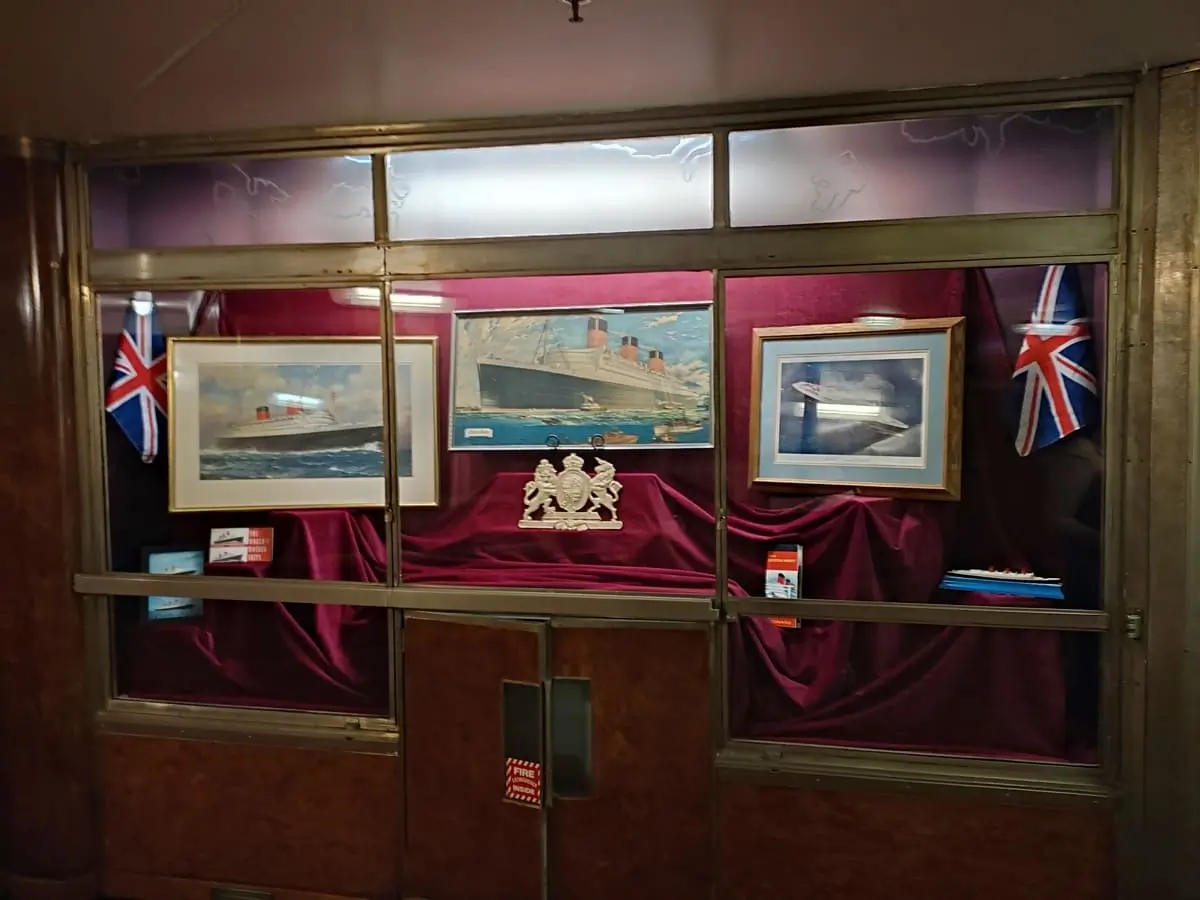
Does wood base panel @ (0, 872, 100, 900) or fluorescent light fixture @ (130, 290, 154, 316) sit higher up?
fluorescent light fixture @ (130, 290, 154, 316)

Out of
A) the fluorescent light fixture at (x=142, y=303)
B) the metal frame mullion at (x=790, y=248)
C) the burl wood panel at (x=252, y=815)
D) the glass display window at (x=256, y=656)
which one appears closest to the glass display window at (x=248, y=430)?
the fluorescent light fixture at (x=142, y=303)

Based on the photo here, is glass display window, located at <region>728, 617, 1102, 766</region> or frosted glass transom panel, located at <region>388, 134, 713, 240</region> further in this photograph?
frosted glass transom panel, located at <region>388, 134, 713, 240</region>

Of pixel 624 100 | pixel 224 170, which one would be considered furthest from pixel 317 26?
pixel 224 170

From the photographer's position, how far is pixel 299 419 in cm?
300

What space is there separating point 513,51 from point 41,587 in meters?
2.38

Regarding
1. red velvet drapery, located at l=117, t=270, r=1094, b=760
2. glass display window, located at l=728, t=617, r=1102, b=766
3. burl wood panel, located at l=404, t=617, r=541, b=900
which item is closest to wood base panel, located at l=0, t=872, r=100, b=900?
red velvet drapery, located at l=117, t=270, r=1094, b=760

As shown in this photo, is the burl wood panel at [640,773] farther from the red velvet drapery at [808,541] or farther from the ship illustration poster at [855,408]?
the ship illustration poster at [855,408]

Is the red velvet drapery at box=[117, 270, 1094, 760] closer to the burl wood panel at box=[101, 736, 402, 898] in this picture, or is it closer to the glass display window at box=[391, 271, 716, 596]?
the glass display window at box=[391, 271, 716, 596]

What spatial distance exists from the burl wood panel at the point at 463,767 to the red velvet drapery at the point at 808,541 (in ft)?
0.68

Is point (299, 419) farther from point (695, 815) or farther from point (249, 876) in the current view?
point (695, 815)

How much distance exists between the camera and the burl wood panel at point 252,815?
115 inches

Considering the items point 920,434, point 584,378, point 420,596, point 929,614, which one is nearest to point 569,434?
point 584,378

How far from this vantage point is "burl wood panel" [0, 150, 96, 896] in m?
2.99

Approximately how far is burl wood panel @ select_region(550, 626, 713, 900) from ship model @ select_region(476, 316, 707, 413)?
710mm
